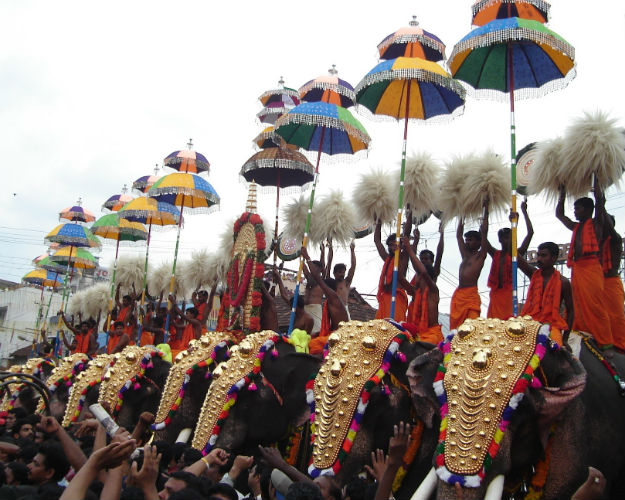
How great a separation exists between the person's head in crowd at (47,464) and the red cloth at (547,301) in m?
3.75

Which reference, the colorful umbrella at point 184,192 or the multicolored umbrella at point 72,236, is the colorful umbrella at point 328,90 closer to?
the colorful umbrella at point 184,192

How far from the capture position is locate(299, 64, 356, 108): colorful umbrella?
921cm

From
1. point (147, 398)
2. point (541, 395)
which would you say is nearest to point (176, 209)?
point (147, 398)

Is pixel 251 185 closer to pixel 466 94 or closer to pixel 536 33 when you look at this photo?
pixel 466 94

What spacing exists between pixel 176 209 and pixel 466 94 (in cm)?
735

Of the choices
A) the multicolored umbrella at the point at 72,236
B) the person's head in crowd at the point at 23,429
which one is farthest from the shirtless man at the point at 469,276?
the multicolored umbrella at the point at 72,236

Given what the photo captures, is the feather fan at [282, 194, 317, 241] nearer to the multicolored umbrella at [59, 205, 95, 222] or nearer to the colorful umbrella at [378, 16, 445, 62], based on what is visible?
the colorful umbrella at [378, 16, 445, 62]

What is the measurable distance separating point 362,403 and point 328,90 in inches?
224

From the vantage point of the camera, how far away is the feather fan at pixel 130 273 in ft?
49.7

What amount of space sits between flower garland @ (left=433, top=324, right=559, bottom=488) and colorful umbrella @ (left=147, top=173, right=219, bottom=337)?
25.4 feet

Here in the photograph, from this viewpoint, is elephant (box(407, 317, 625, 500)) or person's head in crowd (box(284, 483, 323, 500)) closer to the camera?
person's head in crowd (box(284, 483, 323, 500))

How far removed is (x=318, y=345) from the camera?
723 cm

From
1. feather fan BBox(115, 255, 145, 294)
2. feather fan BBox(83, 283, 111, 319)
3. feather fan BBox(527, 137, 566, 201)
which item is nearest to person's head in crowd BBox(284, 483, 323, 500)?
feather fan BBox(527, 137, 566, 201)

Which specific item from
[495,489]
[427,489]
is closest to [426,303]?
[427,489]
